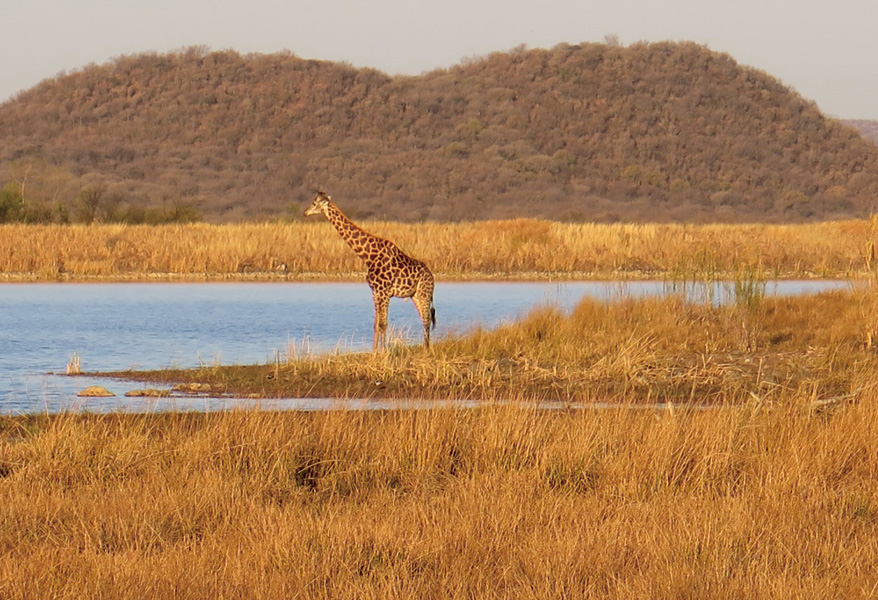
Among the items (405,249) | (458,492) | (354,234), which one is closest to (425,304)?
(354,234)

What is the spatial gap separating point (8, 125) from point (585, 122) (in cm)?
3115

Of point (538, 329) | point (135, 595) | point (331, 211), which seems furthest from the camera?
point (331, 211)

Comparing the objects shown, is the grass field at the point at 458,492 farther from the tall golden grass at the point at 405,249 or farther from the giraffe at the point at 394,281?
the tall golden grass at the point at 405,249

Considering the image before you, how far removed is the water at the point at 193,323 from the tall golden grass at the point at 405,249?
1805 millimetres

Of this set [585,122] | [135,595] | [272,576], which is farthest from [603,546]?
[585,122]

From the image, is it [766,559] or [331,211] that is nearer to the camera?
[766,559]

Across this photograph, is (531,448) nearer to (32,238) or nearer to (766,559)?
(766,559)

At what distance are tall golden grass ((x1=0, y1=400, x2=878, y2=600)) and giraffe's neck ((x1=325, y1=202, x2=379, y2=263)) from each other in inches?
206

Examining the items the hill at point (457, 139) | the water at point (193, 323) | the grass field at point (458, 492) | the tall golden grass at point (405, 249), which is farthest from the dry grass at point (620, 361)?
the hill at point (457, 139)

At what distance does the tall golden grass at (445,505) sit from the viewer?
5137 mm

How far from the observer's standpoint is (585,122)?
236ft

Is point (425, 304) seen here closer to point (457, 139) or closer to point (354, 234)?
Answer: point (354, 234)

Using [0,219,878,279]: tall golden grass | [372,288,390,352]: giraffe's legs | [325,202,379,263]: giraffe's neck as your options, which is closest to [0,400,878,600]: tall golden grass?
[372,288,390,352]: giraffe's legs

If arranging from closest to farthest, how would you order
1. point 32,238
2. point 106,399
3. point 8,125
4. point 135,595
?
point 135,595 < point 106,399 < point 32,238 < point 8,125
